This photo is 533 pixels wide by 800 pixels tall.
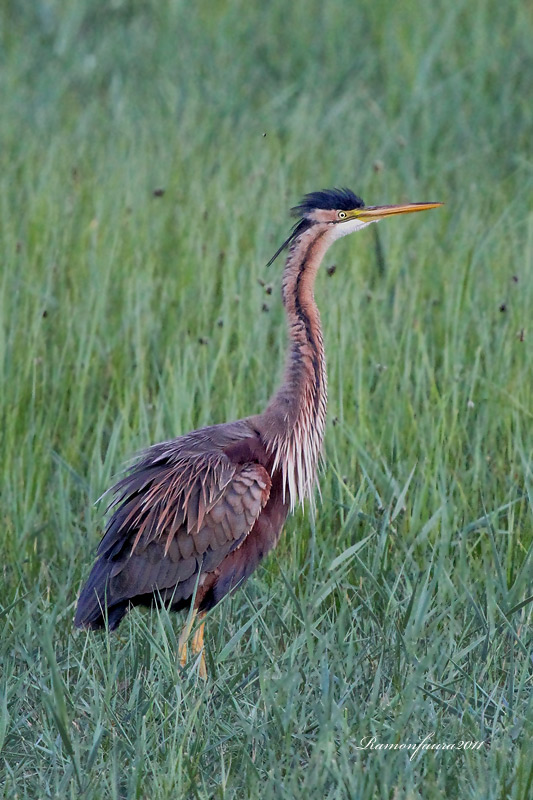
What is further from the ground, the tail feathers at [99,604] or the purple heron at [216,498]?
the purple heron at [216,498]

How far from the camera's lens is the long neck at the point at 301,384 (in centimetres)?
412

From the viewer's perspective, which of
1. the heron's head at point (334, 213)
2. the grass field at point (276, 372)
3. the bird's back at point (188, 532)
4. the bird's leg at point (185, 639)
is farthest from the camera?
the heron's head at point (334, 213)

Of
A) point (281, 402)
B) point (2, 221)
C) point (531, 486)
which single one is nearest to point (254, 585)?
point (281, 402)

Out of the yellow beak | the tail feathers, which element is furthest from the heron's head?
the tail feathers

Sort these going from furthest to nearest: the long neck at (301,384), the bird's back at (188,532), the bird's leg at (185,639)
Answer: the long neck at (301,384) < the bird's back at (188,532) < the bird's leg at (185,639)

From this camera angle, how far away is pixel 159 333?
5.82 metres

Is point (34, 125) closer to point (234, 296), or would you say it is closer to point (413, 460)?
point (234, 296)

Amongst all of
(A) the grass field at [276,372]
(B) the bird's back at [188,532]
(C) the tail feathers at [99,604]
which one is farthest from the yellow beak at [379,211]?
(C) the tail feathers at [99,604]

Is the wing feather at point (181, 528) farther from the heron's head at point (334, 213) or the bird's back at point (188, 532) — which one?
the heron's head at point (334, 213)

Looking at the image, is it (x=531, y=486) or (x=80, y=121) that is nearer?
(x=531, y=486)

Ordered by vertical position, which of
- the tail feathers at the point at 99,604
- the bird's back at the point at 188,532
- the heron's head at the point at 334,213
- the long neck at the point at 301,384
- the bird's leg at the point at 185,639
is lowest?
the bird's leg at the point at 185,639

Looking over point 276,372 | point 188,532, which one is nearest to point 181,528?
point 188,532

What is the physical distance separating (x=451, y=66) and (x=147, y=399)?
433 centimetres

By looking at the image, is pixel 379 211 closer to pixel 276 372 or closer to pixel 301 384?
pixel 301 384
